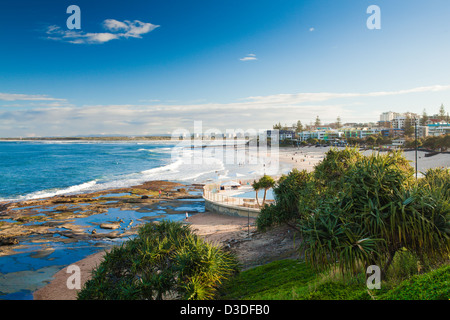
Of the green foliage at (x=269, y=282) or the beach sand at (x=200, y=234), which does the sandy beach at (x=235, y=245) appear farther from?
the green foliage at (x=269, y=282)

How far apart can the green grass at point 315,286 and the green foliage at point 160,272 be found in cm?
116

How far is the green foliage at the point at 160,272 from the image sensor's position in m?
9.61

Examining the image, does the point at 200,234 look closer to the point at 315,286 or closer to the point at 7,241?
the point at 7,241

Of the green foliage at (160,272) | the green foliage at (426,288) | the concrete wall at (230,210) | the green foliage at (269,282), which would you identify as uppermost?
the green foliage at (426,288)

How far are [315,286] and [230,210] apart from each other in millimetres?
22519

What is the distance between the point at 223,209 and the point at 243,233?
8202 mm

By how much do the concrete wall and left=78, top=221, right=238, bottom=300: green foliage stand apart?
16600 millimetres

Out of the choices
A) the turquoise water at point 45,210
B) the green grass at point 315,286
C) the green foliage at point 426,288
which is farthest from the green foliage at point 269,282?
the turquoise water at point 45,210

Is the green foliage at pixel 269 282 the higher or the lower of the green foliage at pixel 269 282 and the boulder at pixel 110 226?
the higher

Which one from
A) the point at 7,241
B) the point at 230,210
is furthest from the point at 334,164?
the point at 7,241

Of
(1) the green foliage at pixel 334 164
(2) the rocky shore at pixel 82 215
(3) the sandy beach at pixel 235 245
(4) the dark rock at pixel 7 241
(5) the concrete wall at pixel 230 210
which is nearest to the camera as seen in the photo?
(3) the sandy beach at pixel 235 245

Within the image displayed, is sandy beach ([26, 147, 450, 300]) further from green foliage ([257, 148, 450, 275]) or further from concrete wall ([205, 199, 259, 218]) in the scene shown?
green foliage ([257, 148, 450, 275])

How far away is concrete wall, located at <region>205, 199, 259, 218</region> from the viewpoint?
92.4ft
